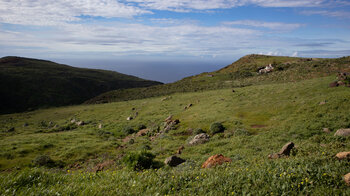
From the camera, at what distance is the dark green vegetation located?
18.7 ft

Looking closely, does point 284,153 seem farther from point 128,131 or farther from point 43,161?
point 128,131

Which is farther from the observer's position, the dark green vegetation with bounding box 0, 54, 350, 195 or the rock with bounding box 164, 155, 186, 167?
the rock with bounding box 164, 155, 186, 167

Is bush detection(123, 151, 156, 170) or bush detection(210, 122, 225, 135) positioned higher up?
bush detection(123, 151, 156, 170)

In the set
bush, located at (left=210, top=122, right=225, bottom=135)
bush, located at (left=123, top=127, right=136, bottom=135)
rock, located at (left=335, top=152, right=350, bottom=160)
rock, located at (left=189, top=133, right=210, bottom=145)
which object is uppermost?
rock, located at (left=335, top=152, right=350, bottom=160)

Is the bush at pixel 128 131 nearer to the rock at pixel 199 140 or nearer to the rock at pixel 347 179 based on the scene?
the rock at pixel 199 140

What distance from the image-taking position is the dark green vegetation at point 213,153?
570 cm

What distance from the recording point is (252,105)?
27.6 m

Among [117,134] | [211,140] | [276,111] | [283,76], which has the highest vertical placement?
[283,76]

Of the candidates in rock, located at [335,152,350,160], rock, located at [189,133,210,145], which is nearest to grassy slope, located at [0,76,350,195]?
rock, located at [335,152,350,160]

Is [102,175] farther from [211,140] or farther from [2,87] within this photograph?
[2,87]

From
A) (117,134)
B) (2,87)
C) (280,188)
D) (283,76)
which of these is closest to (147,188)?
(280,188)

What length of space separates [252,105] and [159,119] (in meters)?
13.9

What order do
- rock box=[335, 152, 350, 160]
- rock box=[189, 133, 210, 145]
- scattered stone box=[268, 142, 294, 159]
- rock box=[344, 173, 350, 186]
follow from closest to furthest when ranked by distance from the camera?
1. rock box=[344, 173, 350, 186]
2. rock box=[335, 152, 350, 160]
3. scattered stone box=[268, 142, 294, 159]
4. rock box=[189, 133, 210, 145]

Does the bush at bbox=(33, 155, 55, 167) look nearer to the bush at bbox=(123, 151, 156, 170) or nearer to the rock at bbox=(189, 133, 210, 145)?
the bush at bbox=(123, 151, 156, 170)
